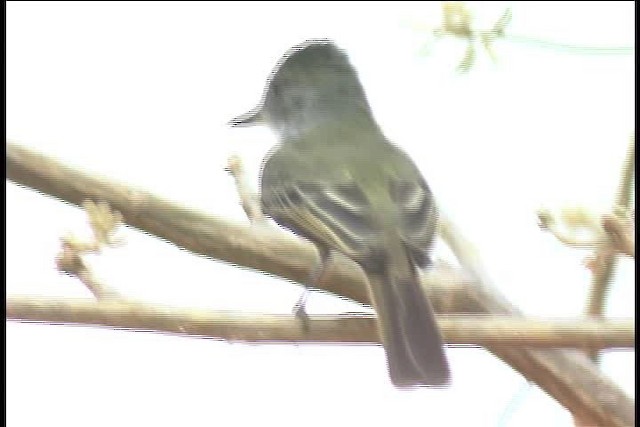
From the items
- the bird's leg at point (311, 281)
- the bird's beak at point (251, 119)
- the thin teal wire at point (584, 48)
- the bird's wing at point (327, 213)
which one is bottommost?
the bird's leg at point (311, 281)

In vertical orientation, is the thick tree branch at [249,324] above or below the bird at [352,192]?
below

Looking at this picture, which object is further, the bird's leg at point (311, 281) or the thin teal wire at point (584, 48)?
the thin teal wire at point (584, 48)

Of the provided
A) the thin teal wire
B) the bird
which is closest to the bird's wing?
the bird

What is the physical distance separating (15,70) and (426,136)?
39 cm

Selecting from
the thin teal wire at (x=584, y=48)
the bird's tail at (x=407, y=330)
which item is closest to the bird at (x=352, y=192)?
the bird's tail at (x=407, y=330)

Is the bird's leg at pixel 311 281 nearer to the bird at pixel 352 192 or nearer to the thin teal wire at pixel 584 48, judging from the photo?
the bird at pixel 352 192

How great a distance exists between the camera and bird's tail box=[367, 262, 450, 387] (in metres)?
0.69

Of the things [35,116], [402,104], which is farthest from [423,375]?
[35,116]

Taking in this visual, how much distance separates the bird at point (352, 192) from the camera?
2.31ft

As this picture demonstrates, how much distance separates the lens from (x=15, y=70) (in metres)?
0.87

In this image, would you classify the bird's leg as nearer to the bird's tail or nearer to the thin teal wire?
the bird's tail

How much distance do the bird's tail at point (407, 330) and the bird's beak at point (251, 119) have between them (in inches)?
7.4

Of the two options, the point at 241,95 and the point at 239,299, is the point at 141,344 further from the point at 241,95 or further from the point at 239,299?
the point at 241,95

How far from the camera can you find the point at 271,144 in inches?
32.6
